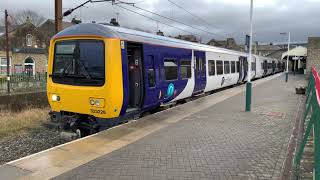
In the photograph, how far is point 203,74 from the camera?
1538 cm

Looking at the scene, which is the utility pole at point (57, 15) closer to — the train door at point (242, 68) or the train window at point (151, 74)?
the train window at point (151, 74)

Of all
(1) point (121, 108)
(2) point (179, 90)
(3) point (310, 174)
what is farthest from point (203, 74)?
(3) point (310, 174)

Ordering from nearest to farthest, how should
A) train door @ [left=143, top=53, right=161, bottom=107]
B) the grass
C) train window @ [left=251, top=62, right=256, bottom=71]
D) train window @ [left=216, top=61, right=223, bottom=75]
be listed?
1. train door @ [left=143, top=53, right=161, bottom=107]
2. the grass
3. train window @ [left=216, top=61, right=223, bottom=75]
4. train window @ [left=251, top=62, right=256, bottom=71]

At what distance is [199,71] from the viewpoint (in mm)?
14844

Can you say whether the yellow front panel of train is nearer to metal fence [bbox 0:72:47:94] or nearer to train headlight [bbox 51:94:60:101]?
train headlight [bbox 51:94:60:101]

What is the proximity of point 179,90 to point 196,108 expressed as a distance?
3.03 ft

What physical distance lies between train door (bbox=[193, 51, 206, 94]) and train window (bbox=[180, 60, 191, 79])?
2.73 ft

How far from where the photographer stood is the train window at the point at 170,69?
11.3 meters

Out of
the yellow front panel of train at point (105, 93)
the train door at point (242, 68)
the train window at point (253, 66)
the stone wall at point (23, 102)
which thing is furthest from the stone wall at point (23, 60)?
the yellow front panel of train at point (105, 93)

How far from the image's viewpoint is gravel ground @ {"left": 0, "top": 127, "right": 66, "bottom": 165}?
907 centimetres

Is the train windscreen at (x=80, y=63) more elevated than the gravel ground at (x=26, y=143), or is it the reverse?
the train windscreen at (x=80, y=63)

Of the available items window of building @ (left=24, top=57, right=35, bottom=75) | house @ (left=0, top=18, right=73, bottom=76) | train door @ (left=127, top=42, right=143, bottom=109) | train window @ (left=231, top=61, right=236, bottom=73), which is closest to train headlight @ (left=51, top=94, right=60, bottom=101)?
train door @ (left=127, top=42, right=143, bottom=109)

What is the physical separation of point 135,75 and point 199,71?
19.4ft

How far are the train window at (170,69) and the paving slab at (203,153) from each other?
5.77ft
